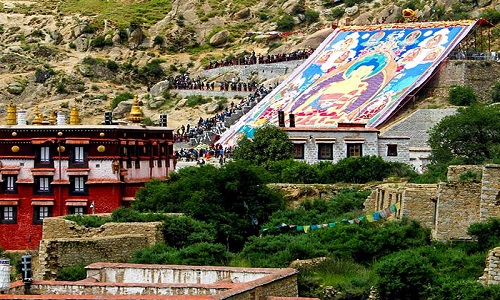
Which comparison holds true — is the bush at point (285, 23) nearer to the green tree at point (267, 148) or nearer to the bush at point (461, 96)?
the bush at point (461, 96)

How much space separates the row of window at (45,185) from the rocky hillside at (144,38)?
35093mm

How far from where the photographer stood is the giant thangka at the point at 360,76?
7406 cm

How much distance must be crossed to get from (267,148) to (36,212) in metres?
11.4

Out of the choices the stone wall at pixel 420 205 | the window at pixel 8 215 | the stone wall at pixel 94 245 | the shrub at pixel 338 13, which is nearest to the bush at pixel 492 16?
the shrub at pixel 338 13

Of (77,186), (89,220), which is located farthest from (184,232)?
(77,186)

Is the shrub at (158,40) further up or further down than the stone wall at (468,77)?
further up

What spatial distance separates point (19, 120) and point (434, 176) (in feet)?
49.9

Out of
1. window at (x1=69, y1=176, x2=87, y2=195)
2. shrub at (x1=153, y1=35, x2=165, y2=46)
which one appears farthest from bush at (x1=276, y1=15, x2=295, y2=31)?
window at (x1=69, y1=176, x2=87, y2=195)

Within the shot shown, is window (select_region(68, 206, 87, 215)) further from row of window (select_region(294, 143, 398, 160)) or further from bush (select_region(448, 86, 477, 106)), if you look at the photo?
bush (select_region(448, 86, 477, 106))

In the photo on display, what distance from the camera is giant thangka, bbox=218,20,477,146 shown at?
74.1 metres

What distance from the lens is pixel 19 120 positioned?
2144 inches

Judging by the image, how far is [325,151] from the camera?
59.0 metres

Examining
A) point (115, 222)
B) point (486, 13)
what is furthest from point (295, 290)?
point (486, 13)

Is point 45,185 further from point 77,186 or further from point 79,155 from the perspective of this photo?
point 79,155
